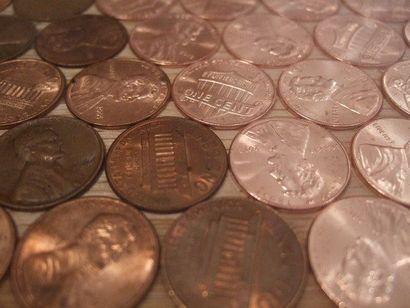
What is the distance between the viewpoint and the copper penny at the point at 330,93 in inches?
49.8

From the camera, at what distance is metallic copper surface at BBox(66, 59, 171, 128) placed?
1250mm

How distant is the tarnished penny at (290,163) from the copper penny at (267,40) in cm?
33

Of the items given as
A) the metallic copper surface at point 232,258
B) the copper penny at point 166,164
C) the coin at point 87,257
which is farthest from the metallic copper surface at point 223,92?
the coin at point 87,257

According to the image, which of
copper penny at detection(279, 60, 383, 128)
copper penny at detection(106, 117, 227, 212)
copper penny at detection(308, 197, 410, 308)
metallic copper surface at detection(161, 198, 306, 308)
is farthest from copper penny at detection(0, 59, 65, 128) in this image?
copper penny at detection(308, 197, 410, 308)

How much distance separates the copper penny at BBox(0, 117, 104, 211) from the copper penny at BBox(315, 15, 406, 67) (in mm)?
978

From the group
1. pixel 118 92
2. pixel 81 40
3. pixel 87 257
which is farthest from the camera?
pixel 81 40

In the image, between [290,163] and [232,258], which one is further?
[290,163]

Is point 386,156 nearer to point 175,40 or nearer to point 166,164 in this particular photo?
point 166,164

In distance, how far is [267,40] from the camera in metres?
1.51

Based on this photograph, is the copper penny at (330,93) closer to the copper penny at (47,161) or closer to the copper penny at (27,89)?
the copper penny at (47,161)

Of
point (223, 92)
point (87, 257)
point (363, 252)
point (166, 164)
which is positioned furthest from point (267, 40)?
point (87, 257)

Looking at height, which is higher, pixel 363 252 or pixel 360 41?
pixel 360 41

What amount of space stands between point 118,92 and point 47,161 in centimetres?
34

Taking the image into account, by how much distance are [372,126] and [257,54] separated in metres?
0.50
